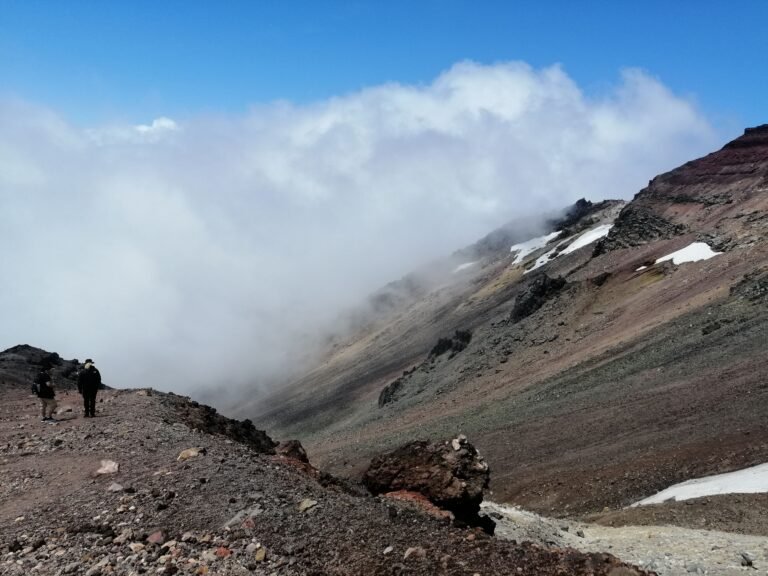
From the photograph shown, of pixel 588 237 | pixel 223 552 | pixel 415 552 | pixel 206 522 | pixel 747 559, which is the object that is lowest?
pixel 747 559

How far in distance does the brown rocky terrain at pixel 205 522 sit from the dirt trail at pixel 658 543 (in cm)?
303

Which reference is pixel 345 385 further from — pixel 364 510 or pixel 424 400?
pixel 364 510

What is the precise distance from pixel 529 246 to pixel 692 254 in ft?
216

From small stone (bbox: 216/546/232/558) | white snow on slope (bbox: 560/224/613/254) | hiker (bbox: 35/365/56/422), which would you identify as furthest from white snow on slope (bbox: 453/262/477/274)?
small stone (bbox: 216/546/232/558)

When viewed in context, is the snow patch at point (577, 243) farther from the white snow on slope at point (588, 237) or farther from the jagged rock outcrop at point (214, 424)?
the jagged rock outcrop at point (214, 424)

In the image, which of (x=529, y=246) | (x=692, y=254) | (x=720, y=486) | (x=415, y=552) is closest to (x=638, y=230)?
(x=692, y=254)

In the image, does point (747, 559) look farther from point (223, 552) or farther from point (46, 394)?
point (46, 394)

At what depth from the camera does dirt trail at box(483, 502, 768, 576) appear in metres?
13.8

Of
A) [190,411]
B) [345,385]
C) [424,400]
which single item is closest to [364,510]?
[190,411]

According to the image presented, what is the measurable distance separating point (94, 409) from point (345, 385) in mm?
66285

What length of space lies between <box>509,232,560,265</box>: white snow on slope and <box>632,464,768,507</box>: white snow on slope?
92.9m

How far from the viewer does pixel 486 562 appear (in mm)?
9406

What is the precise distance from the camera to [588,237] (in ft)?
326

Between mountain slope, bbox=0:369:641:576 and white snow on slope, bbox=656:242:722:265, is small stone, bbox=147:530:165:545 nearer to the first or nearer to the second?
mountain slope, bbox=0:369:641:576
